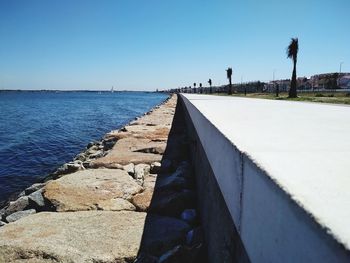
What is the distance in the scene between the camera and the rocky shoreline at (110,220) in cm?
249

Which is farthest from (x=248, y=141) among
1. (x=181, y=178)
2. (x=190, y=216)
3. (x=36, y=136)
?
(x=36, y=136)

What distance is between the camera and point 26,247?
2.45 metres

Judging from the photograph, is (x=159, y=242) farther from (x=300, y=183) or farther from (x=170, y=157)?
(x=170, y=157)

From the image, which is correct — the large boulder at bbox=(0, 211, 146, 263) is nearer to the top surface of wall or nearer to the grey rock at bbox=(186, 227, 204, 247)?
the grey rock at bbox=(186, 227, 204, 247)

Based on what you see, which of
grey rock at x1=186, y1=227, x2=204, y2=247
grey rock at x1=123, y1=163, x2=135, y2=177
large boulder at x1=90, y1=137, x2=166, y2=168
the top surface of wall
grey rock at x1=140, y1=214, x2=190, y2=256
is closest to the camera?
the top surface of wall

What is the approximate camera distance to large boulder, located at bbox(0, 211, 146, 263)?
240 centimetres

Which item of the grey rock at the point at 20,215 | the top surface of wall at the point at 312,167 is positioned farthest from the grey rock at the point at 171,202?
the top surface of wall at the point at 312,167

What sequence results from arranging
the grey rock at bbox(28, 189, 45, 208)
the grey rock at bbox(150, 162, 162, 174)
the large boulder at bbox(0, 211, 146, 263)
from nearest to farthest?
the large boulder at bbox(0, 211, 146, 263)
the grey rock at bbox(28, 189, 45, 208)
the grey rock at bbox(150, 162, 162, 174)

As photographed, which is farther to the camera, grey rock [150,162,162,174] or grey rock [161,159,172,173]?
grey rock [161,159,172,173]

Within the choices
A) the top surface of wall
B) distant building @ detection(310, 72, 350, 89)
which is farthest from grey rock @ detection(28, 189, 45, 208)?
distant building @ detection(310, 72, 350, 89)

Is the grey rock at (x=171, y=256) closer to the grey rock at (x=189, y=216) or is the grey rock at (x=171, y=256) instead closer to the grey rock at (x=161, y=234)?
the grey rock at (x=161, y=234)

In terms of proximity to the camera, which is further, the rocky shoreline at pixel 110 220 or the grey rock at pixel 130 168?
the grey rock at pixel 130 168

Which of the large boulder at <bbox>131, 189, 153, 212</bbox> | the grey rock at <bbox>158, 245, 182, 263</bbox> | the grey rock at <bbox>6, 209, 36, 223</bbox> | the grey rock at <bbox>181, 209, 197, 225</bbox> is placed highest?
the large boulder at <bbox>131, 189, 153, 212</bbox>

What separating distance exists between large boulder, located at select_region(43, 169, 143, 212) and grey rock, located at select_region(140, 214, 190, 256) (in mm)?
429
